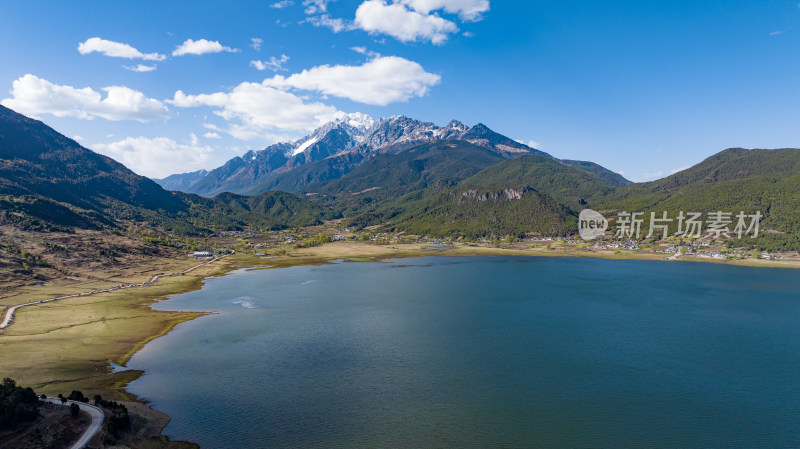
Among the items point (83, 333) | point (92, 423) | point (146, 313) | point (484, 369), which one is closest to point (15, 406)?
point (92, 423)

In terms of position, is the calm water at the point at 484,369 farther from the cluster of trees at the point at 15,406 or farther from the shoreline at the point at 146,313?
the cluster of trees at the point at 15,406

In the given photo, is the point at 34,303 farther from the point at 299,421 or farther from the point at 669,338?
the point at 669,338

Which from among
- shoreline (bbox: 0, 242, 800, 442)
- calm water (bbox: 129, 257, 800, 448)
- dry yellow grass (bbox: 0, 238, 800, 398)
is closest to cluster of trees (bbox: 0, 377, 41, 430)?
dry yellow grass (bbox: 0, 238, 800, 398)

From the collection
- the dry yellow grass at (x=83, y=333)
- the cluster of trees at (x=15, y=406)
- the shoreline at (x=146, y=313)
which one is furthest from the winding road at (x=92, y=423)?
the dry yellow grass at (x=83, y=333)

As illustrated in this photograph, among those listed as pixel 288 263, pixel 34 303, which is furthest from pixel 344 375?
pixel 288 263

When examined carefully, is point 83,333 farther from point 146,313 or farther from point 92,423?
point 92,423
